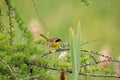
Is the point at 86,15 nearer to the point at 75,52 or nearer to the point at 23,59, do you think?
the point at 23,59

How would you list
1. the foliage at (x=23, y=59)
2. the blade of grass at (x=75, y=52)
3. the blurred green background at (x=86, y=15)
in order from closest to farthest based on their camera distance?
the blade of grass at (x=75, y=52)
the foliage at (x=23, y=59)
the blurred green background at (x=86, y=15)

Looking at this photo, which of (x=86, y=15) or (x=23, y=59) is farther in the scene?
(x=86, y=15)

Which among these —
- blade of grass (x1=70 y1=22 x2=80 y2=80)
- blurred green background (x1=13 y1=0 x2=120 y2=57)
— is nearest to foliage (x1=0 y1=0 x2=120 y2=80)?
blade of grass (x1=70 y1=22 x2=80 y2=80)

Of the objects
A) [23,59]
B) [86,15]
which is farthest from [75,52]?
[86,15]

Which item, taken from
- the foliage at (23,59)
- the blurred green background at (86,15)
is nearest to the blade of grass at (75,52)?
the foliage at (23,59)

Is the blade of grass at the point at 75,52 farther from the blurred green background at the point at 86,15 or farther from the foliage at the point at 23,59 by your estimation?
the blurred green background at the point at 86,15

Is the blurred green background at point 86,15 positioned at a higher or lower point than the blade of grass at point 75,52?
higher

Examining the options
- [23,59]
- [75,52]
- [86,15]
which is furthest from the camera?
[86,15]

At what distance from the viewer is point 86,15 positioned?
16.4ft

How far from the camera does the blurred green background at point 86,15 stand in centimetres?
470

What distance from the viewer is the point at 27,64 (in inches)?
73.4

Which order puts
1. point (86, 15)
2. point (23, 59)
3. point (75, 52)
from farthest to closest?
point (86, 15), point (23, 59), point (75, 52)

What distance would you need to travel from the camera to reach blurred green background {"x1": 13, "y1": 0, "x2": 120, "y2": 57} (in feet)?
15.4

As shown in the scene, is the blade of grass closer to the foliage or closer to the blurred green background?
the foliage
